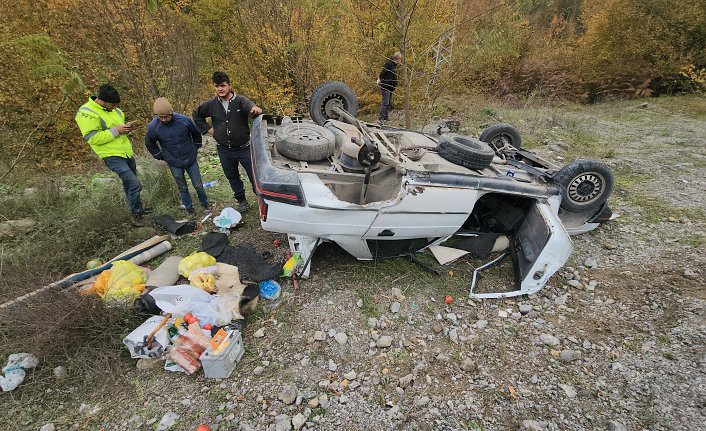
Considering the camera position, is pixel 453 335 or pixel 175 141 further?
pixel 175 141

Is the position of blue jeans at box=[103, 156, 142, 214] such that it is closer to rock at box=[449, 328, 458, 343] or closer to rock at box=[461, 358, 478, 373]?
rock at box=[449, 328, 458, 343]

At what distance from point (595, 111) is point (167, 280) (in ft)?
42.7

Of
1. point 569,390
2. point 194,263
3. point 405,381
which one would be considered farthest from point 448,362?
point 194,263

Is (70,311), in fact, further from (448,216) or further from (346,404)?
(448,216)

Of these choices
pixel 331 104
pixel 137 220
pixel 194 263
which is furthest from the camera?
pixel 331 104

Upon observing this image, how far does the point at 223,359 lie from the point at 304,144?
1.93 metres

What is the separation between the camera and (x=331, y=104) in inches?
191

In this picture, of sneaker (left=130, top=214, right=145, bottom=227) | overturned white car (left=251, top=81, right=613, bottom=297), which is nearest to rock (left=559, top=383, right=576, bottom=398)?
overturned white car (left=251, top=81, right=613, bottom=297)

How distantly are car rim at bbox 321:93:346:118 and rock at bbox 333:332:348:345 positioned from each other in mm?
3150

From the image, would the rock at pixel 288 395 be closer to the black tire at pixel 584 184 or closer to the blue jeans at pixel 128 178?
the black tire at pixel 584 184

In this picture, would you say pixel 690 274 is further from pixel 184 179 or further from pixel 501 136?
pixel 184 179

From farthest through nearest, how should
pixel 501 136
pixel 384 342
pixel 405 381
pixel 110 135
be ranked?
pixel 501 136, pixel 110 135, pixel 384 342, pixel 405 381

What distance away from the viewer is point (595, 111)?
1109 centimetres

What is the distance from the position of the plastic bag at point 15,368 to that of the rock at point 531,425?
3.45 m
